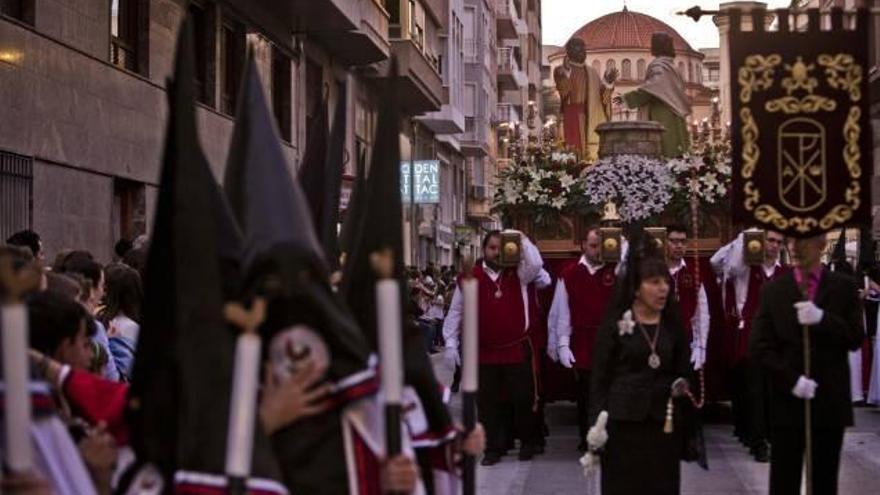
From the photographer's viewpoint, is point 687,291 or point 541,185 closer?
point 687,291

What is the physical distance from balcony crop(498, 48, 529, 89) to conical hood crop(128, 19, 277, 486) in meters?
72.7

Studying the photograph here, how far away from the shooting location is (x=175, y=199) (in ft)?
15.2

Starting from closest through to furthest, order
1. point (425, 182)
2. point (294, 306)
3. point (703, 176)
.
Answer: point (294, 306) < point (703, 176) < point (425, 182)

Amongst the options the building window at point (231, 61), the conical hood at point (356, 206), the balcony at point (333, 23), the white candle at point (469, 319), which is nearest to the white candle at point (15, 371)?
the white candle at point (469, 319)

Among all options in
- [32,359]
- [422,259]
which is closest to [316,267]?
[32,359]

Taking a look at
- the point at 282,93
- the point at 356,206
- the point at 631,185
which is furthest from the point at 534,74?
the point at 356,206

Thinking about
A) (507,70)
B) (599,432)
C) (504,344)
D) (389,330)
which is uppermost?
(507,70)

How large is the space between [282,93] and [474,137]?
120 ft

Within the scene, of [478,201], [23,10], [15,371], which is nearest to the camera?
[15,371]

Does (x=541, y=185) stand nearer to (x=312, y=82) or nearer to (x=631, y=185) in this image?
(x=631, y=185)

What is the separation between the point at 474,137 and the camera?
65750mm

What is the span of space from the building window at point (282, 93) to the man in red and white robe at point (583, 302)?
15.3 meters

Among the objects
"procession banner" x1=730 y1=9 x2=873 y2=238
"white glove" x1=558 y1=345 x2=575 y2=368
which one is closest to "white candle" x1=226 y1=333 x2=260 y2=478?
"procession banner" x1=730 y1=9 x2=873 y2=238

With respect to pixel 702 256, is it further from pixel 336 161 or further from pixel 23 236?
pixel 336 161
